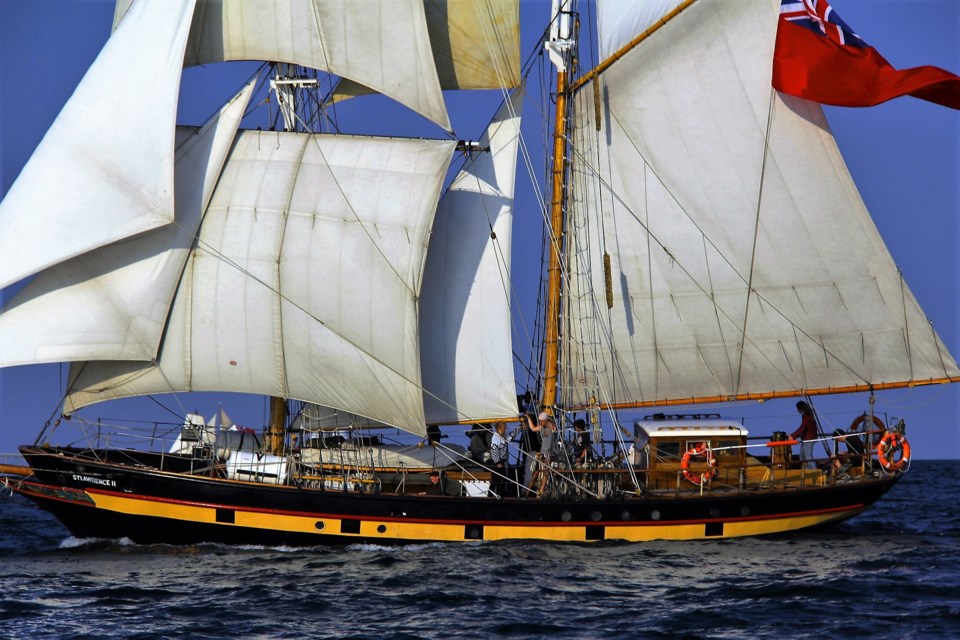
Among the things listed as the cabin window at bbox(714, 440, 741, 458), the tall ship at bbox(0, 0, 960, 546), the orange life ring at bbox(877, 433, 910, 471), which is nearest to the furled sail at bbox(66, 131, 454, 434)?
the tall ship at bbox(0, 0, 960, 546)

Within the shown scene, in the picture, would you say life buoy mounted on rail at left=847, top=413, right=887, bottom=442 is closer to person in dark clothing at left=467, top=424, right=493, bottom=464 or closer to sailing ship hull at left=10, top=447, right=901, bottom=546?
sailing ship hull at left=10, top=447, right=901, bottom=546

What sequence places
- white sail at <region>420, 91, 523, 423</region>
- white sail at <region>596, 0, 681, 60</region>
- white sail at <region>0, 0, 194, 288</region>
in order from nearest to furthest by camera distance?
white sail at <region>0, 0, 194, 288</region>, white sail at <region>420, 91, 523, 423</region>, white sail at <region>596, 0, 681, 60</region>

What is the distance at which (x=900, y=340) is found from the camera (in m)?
32.8

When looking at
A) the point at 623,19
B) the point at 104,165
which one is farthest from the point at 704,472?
the point at 104,165

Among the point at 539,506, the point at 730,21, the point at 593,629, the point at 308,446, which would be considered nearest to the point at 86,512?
the point at 308,446

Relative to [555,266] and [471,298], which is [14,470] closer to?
[471,298]

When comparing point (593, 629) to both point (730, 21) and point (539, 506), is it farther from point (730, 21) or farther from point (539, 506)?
point (730, 21)

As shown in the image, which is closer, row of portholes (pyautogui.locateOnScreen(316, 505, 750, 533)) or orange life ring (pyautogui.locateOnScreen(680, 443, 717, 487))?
row of portholes (pyautogui.locateOnScreen(316, 505, 750, 533))

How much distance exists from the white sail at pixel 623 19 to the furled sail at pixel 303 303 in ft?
17.9

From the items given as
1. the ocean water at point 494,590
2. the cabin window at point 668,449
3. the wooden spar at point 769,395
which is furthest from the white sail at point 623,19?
the ocean water at point 494,590

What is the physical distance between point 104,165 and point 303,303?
565cm

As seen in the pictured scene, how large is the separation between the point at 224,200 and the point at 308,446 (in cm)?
645

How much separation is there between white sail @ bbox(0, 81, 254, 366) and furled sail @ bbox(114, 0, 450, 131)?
5.98 ft

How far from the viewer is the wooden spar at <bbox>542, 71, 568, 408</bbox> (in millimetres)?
33062
